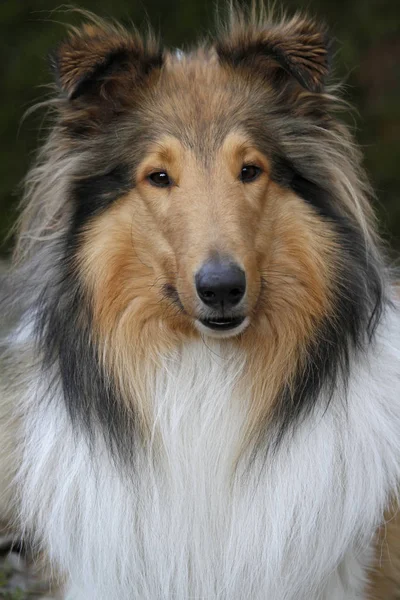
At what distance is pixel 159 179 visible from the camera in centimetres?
324

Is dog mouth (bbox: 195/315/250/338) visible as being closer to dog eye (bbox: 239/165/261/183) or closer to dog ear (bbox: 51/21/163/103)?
dog eye (bbox: 239/165/261/183)

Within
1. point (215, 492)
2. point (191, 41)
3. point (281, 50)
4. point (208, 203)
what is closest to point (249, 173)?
point (208, 203)

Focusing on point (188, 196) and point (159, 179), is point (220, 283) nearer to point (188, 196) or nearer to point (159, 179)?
point (188, 196)

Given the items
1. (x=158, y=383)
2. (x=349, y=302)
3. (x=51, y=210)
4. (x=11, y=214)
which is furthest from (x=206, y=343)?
(x=11, y=214)

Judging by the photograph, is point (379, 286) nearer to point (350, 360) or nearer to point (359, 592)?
point (350, 360)

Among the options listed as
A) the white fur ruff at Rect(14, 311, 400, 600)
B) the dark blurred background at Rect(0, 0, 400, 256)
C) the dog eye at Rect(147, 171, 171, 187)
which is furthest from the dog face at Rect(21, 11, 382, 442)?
the dark blurred background at Rect(0, 0, 400, 256)

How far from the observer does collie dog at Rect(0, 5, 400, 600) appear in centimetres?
327

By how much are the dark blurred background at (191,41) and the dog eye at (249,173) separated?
3.72 metres

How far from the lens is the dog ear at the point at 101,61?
318 centimetres

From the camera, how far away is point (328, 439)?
338 cm

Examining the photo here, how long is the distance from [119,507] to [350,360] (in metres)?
0.89

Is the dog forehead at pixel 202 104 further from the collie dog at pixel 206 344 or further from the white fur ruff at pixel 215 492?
the white fur ruff at pixel 215 492

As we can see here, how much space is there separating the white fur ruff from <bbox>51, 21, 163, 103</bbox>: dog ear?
876 mm

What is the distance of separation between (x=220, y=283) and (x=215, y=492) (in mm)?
771
